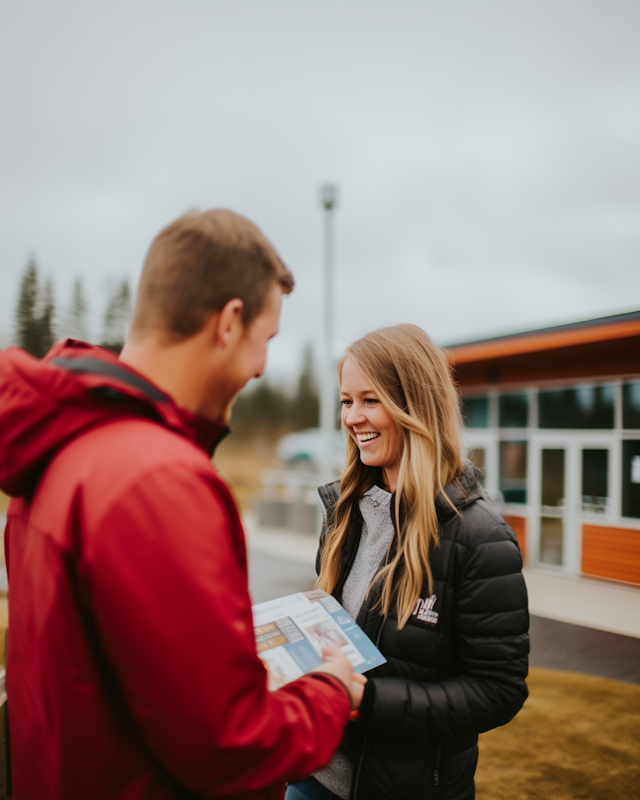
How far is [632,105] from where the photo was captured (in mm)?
6391

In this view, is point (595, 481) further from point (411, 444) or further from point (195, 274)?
point (195, 274)

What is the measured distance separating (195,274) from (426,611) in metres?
1.16

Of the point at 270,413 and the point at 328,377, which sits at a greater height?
the point at 328,377

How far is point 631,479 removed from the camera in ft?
30.5

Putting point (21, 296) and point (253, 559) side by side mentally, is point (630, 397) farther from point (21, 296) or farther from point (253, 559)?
point (21, 296)

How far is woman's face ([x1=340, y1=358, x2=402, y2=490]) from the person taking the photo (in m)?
1.85

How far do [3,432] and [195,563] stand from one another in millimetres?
397

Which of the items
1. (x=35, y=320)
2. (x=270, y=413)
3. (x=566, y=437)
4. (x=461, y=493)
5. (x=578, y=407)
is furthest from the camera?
(x=270, y=413)

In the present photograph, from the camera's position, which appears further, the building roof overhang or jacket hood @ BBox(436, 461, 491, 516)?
the building roof overhang

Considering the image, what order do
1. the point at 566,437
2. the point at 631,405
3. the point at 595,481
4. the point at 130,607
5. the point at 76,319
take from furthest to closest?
the point at 566,437 < the point at 595,481 < the point at 631,405 < the point at 76,319 < the point at 130,607

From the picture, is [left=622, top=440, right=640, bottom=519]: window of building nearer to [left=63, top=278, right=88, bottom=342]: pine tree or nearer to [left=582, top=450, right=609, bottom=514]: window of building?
[left=582, top=450, right=609, bottom=514]: window of building

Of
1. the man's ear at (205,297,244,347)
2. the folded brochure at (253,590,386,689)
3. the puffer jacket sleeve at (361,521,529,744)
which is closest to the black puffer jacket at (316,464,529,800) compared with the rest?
the puffer jacket sleeve at (361,521,529,744)

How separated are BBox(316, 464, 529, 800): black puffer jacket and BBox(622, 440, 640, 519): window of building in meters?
8.99

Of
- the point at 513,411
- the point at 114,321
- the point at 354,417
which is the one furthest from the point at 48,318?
the point at 513,411
